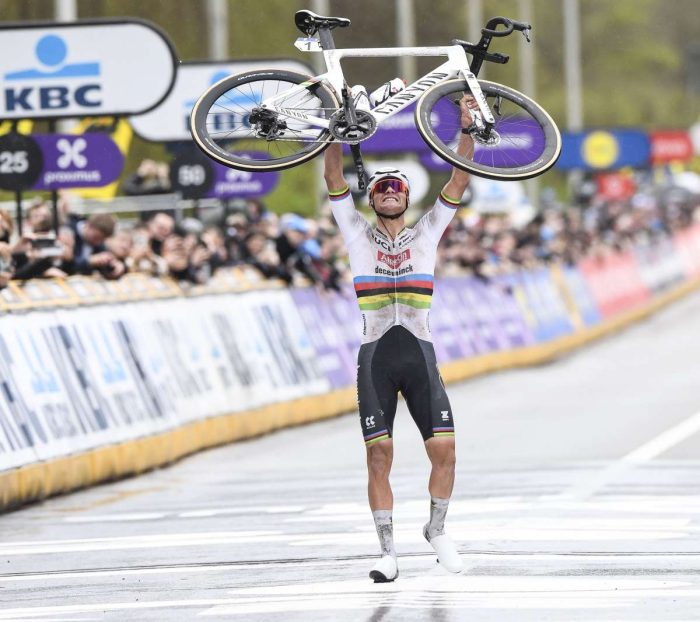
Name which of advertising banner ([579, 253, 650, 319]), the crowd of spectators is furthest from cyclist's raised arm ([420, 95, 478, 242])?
advertising banner ([579, 253, 650, 319])

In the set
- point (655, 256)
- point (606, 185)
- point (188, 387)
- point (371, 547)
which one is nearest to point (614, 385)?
point (188, 387)

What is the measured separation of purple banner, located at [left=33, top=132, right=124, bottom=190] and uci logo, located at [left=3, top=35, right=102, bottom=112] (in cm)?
35

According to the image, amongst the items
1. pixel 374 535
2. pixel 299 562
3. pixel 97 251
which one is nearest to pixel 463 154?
pixel 299 562

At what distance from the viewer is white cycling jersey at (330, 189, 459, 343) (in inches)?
408

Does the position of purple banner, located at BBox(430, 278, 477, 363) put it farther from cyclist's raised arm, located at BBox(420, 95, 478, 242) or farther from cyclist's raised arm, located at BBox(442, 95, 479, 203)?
cyclist's raised arm, located at BBox(420, 95, 478, 242)

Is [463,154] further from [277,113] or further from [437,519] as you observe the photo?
[437,519]

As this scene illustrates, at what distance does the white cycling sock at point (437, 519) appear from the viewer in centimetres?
1020

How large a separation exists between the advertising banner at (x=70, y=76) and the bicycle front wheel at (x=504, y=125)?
6.25 metres

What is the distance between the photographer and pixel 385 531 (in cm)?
1011

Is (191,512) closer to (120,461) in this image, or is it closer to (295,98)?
(120,461)

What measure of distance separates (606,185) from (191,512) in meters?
43.6

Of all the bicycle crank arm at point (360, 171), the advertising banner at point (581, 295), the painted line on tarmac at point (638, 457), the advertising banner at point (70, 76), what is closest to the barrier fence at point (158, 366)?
the advertising banner at point (70, 76)

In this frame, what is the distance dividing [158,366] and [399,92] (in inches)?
259

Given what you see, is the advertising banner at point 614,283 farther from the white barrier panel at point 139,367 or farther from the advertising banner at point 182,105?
the white barrier panel at point 139,367
